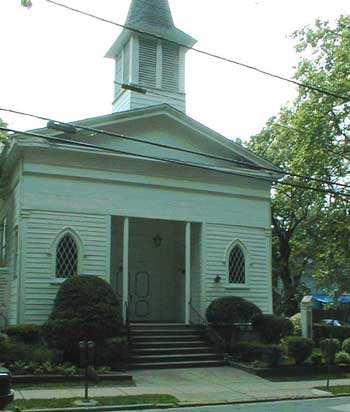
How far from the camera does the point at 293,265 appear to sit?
38062mm

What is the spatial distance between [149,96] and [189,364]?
10428 mm

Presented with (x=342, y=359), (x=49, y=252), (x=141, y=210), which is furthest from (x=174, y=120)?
(x=342, y=359)

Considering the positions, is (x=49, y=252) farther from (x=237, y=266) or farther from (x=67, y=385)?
(x=237, y=266)

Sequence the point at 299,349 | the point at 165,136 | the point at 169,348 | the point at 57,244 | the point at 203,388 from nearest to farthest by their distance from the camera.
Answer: the point at 203,388 < the point at 299,349 < the point at 169,348 < the point at 57,244 < the point at 165,136

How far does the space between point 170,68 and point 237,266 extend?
816 centimetres

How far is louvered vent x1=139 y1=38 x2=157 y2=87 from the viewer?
23.8 metres

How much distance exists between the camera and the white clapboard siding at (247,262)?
21531mm

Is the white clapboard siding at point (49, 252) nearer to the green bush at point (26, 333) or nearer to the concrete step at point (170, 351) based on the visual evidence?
the green bush at point (26, 333)

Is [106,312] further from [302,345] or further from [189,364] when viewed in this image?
[302,345]

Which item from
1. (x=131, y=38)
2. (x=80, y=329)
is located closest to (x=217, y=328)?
(x=80, y=329)

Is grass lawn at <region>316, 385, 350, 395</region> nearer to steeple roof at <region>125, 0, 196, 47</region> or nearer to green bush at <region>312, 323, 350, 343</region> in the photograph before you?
green bush at <region>312, 323, 350, 343</region>

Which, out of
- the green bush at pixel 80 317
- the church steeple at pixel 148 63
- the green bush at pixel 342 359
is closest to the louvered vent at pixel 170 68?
the church steeple at pixel 148 63

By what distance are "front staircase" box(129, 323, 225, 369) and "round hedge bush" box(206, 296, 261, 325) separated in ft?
2.41

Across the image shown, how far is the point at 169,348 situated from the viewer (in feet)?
62.5
